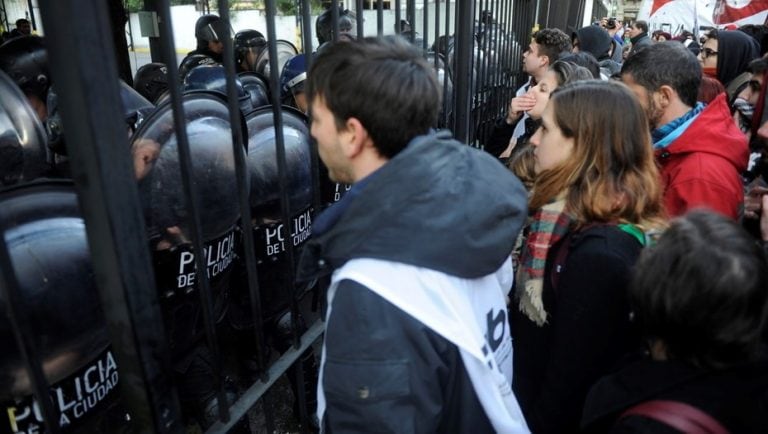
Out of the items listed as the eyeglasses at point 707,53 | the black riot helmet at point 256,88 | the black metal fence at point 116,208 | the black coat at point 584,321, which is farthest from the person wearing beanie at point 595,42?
the black metal fence at point 116,208

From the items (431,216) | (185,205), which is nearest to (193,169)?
(185,205)

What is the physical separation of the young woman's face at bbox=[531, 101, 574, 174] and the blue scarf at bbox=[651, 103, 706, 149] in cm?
86

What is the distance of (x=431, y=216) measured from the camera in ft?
3.32

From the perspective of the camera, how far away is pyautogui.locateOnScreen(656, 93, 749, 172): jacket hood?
2.01 metres

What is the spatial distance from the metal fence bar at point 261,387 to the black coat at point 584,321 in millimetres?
703

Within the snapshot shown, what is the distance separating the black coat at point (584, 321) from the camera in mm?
1362

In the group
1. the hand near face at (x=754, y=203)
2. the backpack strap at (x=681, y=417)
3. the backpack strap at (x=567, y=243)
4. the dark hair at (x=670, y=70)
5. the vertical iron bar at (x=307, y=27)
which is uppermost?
the vertical iron bar at (x=307, y=27)

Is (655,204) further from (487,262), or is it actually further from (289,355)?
(289,355)

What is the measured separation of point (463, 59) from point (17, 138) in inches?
93.9

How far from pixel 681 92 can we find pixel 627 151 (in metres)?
1.05

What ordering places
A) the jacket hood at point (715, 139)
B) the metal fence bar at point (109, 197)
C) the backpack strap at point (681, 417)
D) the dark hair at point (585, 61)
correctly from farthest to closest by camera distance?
the dark hair at point (585, 61) → the jacket hood at point (715, 139) → the backpack strap at point (681, 417) → the metal fence bar at point (109, 197)

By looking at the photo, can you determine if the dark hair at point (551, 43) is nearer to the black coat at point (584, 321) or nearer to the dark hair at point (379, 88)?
the black coat at point (584, 321)

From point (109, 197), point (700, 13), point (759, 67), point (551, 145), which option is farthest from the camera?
point (700, 13)

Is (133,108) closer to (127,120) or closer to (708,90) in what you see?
(127,120)
